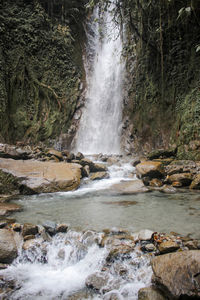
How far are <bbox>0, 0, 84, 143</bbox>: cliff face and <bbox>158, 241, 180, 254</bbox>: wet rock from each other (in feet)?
31.4

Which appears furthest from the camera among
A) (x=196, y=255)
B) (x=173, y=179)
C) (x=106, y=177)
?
(x=106, y=177)

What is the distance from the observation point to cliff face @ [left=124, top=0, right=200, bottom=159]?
25.4 ft

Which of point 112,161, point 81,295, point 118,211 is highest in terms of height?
point 112,161

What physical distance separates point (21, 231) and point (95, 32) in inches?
648

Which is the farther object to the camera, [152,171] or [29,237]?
[152,171]

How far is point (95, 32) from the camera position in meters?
15.9

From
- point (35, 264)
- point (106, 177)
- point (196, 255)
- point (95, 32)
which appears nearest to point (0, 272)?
point (35, 264)

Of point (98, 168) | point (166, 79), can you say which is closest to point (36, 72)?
point (166, 79)

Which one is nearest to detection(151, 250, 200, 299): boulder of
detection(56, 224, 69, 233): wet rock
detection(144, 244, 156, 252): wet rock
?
detection(144, 244, 156, 252): wet rock

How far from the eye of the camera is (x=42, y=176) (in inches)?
232

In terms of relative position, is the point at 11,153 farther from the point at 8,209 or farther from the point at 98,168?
the point at 8,209

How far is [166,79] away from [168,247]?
8504 millimetres

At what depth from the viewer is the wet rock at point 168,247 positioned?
95.5 inches

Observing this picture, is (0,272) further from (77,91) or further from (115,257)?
(77,91)
